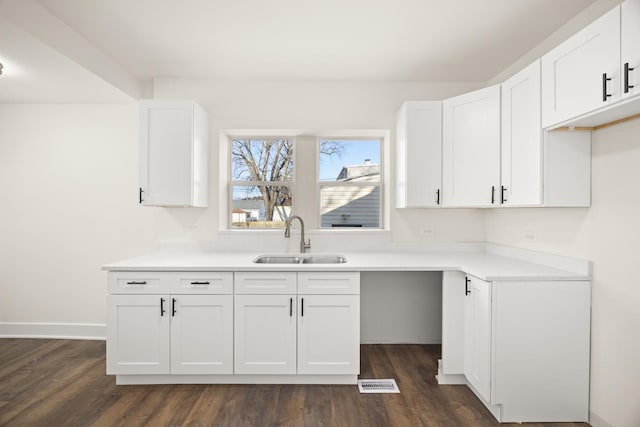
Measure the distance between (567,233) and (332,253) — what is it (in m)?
1.83

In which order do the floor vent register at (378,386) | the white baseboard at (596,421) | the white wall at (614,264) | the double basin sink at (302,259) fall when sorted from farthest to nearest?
the double basin sink at (302,259) < the floor vent register at (378,386) < the white baseboard at (596,421) < the white wall at (614,264)

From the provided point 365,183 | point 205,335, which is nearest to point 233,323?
point 205,335

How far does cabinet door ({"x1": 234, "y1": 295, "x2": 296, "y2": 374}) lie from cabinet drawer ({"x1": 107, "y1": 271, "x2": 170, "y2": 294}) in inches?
21.7

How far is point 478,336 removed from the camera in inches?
91.7

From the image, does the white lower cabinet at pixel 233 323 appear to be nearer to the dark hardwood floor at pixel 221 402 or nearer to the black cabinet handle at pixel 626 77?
the dark hardwood floor at pixel 221 402

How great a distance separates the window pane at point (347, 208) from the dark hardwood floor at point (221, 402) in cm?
136

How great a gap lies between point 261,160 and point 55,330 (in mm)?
2700

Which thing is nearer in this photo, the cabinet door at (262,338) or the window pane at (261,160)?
the cabinet door at (262,338)

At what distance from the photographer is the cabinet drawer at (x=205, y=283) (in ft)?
8.37

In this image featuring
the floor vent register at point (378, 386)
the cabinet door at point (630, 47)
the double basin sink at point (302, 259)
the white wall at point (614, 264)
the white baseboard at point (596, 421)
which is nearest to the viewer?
the cabinet door at point (630, 47)

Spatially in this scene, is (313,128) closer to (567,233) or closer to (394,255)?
(394,255)

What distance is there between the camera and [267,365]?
255cm

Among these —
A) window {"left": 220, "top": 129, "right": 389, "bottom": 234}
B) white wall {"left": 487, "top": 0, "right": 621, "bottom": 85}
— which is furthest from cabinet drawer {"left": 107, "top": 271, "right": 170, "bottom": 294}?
white wall {"left": 487, "top": 0, "right": 621, "bottom": 85}

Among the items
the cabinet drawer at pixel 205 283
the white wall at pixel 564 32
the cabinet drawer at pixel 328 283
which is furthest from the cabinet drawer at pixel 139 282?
the white wall at pixel 564 32
